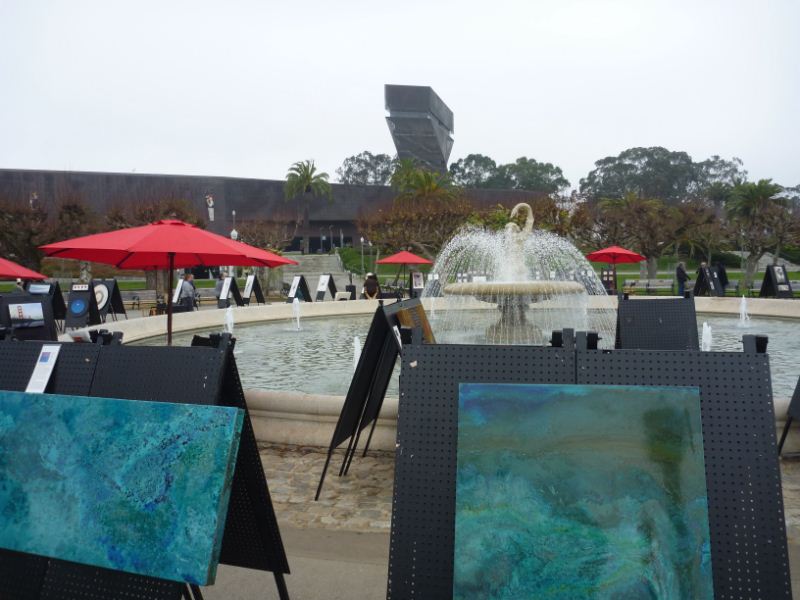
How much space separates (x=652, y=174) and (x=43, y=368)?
112 meters

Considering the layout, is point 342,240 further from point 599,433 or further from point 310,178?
point 599,433

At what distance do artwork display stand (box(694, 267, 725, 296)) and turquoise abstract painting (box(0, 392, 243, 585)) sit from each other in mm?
22717

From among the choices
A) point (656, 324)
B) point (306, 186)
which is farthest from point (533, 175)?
point (656, 324)

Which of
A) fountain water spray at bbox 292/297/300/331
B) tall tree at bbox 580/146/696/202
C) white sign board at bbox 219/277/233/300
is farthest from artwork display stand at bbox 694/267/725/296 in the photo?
tall tree at bbox 580/146/696/202

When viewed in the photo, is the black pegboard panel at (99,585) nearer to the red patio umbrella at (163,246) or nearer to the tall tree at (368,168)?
the red patio umbrella at (163,246)

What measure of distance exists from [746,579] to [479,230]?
43039mm

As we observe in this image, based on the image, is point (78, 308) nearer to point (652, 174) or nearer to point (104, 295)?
point (104, 295)

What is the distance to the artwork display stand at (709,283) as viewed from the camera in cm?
2222

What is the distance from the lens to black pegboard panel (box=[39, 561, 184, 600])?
8.43ft

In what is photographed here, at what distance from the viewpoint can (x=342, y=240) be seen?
260 ft

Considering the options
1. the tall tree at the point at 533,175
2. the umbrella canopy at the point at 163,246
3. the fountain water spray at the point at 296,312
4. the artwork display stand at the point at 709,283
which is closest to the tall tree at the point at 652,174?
the tall tree at the point at 533,175

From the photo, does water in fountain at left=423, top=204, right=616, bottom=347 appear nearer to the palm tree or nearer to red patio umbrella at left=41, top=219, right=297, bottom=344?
red patio umbrella at left=41, top=219, right=297, bottom=344

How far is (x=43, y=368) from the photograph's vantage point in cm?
347

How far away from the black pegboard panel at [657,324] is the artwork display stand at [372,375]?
8.35 ft
